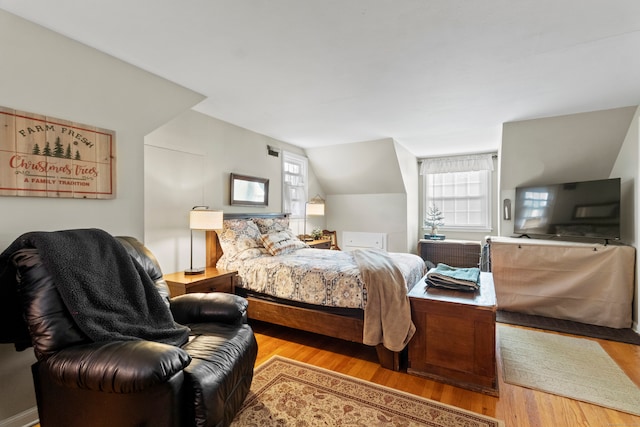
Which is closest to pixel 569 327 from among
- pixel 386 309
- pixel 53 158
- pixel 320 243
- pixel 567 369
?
pixel 567 369

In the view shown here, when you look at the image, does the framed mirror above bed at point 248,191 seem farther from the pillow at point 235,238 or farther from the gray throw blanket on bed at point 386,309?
the gray throw blanket on bed at point 386,309

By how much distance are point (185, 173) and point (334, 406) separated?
2.56m

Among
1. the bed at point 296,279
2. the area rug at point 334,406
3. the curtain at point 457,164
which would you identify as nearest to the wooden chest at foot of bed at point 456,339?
the bed at point 296,279

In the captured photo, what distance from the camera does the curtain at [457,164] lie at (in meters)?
5.46

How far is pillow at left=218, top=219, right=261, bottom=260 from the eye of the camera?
3.33 metres

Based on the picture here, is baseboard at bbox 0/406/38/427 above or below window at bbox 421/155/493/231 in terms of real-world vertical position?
below

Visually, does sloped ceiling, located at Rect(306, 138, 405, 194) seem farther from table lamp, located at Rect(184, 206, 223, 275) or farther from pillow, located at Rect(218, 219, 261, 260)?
table lamp, located at Rect(184, 206, 223, 275)

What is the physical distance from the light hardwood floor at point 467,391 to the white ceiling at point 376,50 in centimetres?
233

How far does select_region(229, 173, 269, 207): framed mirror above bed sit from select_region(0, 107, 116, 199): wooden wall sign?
1.62 m

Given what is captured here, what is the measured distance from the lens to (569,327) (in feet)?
10.3

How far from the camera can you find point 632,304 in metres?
3.08

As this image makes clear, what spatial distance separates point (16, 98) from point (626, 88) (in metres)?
4.57

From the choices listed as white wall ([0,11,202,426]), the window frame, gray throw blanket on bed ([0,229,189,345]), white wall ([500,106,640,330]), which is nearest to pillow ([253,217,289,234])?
white wall ([0,11,202,426])

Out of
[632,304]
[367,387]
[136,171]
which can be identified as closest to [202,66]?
[136,171]
